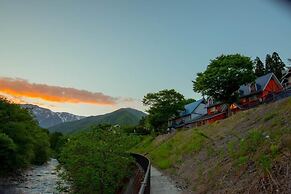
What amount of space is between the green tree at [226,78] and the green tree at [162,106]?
21.8m

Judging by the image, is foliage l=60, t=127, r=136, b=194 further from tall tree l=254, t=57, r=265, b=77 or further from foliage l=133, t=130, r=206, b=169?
tall tree l=254, t=57, r=265, b=77

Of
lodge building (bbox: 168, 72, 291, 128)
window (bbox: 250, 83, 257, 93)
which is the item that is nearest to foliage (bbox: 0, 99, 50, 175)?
lodge building (bbox: 168, 72, 291, 128)

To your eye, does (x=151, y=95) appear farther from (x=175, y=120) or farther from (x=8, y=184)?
(x=8, y=184)

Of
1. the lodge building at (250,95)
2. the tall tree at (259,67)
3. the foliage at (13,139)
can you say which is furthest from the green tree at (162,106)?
the foliage at (13,139)

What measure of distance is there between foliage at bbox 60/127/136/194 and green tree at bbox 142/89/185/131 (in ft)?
169

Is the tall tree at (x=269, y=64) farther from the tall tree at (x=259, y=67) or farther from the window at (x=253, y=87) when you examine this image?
the window at (x=253, y=87)

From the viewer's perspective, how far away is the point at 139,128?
99.0m

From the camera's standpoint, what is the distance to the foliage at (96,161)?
24.3 meters

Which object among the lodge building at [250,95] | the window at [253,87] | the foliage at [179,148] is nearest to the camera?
the foliage at [179,148]

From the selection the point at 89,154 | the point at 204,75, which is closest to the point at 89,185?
the point at 89,154

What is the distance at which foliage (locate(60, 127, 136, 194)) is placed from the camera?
24266 millimetres

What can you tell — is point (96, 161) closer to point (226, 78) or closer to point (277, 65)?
point (226, 78)

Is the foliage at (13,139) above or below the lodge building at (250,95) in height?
below

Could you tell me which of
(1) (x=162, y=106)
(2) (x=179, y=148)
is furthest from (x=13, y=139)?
(1) (x=162, y=106)
